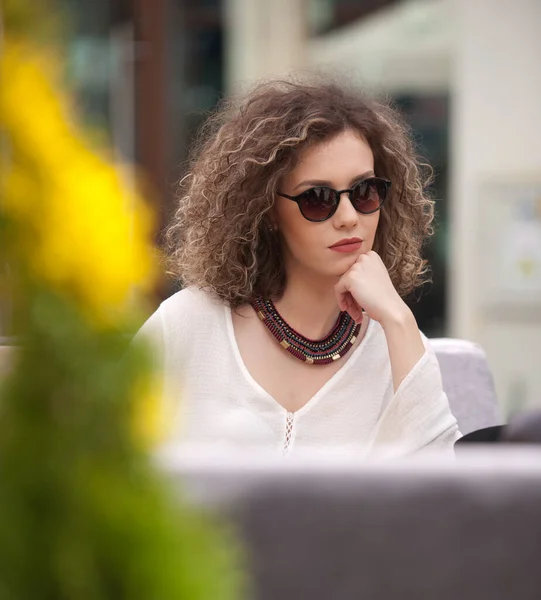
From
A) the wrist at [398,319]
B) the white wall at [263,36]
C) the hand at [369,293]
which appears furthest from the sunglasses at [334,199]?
the white wall at [263,36]

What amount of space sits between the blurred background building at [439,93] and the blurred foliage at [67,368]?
6.22 m

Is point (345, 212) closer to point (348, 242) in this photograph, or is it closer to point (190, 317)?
point (348, 242)

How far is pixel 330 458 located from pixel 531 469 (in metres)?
0.18

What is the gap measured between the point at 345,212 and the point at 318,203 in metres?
0.06

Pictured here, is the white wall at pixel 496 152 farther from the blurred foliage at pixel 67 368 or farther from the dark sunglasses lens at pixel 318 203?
the blurred foliage at pixel 67 368

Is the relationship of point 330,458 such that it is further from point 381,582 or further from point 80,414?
point 80,414

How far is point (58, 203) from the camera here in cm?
40

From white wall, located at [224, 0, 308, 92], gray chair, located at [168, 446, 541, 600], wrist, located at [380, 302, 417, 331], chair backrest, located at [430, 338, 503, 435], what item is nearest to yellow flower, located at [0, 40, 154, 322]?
gray chair, located at [168, 446, 541, 600]

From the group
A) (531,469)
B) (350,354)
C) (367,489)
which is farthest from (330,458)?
(350,354)

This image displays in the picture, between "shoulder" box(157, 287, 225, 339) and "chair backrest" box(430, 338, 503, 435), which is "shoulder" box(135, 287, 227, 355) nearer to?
"shoulder" box(157, 287, 225, 339)

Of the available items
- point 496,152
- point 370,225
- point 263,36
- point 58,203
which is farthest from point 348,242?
point 263,36

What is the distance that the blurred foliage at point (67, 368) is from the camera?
40cm

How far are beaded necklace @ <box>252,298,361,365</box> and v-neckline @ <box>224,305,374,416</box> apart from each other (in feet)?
0.08

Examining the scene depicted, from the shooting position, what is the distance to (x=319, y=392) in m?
2.21
